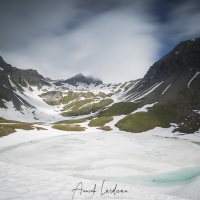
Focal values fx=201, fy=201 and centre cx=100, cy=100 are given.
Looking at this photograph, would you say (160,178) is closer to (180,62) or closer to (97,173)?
(97,173)

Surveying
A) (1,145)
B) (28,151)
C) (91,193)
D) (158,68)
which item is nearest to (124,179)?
(91,193)

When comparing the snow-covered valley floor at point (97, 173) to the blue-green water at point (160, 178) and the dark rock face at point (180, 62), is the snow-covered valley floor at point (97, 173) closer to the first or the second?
the blue-green water at point (160, 178)

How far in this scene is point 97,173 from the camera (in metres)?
21.8

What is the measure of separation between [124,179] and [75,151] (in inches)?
513

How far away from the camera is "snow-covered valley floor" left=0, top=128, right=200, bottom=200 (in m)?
11.2

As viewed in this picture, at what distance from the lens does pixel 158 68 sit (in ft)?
523

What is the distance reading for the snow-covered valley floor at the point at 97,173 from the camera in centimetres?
1125

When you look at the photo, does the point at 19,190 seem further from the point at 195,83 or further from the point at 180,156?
the point at 195,83

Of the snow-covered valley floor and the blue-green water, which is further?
the blue-green water
